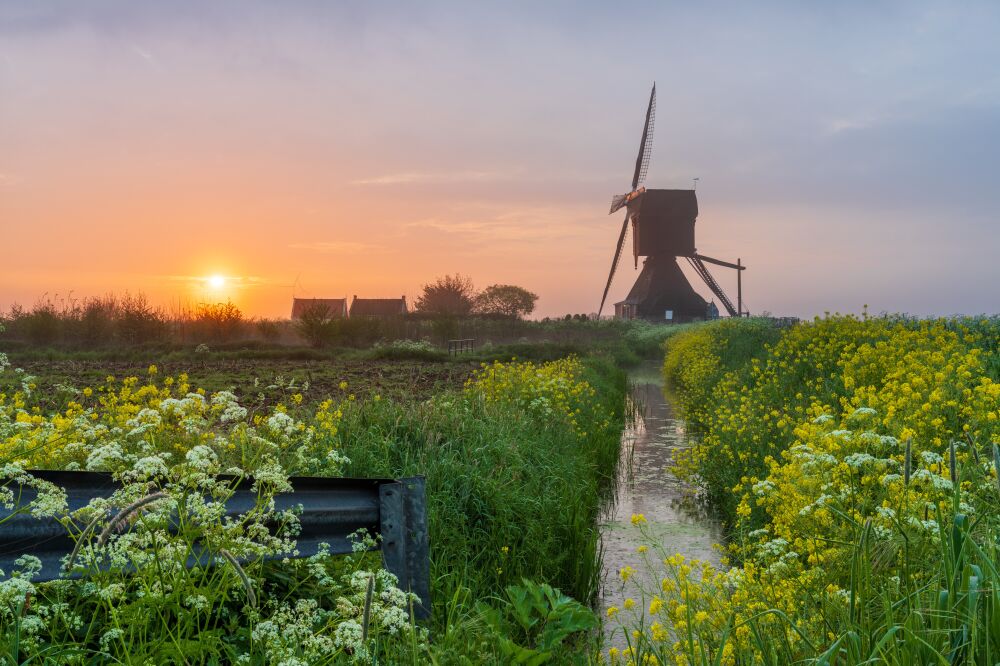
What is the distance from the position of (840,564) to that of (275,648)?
3.15m

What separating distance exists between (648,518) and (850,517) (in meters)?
5.60

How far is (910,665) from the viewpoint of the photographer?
2.35m

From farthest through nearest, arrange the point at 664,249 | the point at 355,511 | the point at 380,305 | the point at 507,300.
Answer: the point at 507,300, the point at 380,305, the point at 664,249, the point at 355,511

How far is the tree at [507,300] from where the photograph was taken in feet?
281

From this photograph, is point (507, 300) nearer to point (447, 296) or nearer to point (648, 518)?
point (447, 296)

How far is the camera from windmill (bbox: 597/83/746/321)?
54.3 metres

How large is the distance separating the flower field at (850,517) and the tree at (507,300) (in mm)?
71325

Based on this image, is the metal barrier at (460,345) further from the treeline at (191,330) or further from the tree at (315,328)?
the tree at (315,328)

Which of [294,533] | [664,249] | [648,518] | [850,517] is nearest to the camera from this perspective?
[850,517]

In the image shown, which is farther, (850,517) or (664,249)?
(664,249)

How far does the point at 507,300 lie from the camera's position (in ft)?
282

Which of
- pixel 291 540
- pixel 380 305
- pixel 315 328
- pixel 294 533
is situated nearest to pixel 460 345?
pixel 315 328

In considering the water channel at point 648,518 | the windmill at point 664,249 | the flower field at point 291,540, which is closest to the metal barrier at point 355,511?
the flower field at point 291,540

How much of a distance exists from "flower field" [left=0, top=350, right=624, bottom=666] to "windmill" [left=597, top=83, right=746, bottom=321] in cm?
4501
